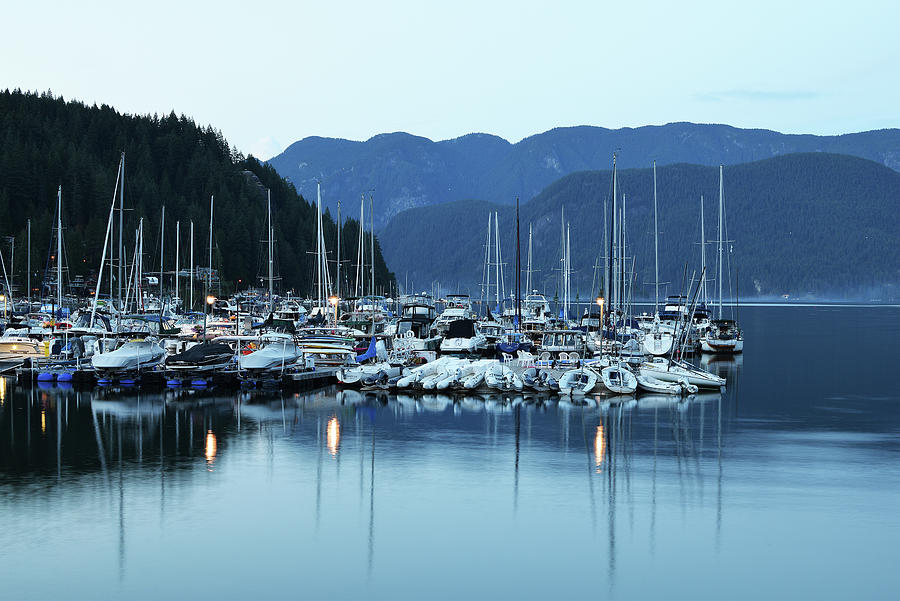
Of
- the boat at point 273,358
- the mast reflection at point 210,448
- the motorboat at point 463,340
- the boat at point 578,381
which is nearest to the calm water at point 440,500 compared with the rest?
the mast reflection at point 210,448

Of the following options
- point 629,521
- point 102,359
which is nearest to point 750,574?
point 629,521

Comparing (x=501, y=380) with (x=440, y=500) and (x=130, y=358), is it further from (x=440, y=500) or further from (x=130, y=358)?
(x=440, y=500)

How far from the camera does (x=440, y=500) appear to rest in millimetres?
30062

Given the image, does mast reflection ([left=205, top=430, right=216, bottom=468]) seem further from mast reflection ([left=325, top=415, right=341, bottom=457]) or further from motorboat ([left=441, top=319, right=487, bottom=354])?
motorboat ([left=441, top=319, right=487, bottom=354])

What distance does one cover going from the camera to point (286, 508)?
29.1 m

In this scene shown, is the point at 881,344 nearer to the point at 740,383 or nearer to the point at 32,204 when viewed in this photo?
the point at 740,383

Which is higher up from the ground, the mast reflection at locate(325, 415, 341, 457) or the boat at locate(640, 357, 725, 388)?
the boat at locate(640, 357, 725, 388)

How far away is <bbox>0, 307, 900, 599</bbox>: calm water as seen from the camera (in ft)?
75.0

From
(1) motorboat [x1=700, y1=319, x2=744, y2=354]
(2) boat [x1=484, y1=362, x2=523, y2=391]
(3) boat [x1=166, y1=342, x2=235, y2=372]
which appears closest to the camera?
(2) boat [x1=484, y1=362, x2=523, y2=391]

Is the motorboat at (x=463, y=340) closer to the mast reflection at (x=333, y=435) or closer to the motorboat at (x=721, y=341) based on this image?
the motorboat at (x=721, y=341)

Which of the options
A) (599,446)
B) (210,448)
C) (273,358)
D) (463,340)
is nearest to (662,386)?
(599,446)

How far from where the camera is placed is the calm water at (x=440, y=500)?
75.0ft

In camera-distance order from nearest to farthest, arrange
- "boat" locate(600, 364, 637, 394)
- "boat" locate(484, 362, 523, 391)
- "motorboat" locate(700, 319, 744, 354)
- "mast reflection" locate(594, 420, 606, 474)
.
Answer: "mast reflection" locate(594, 420, 606, 474) → "boat" locate(600, 364, 637, 394) → "boat" locate(484, 362, 523, 391) → "motorboat" locate(700, 319, 744, 354)

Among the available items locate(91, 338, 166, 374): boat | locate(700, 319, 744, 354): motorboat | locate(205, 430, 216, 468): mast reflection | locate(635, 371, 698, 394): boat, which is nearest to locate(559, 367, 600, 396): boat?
locate(635, 371, 698, 394): boat
